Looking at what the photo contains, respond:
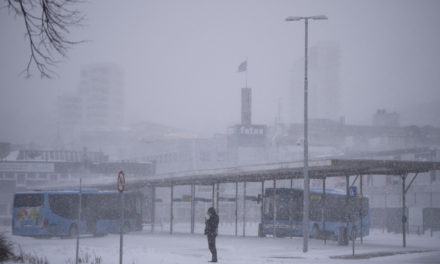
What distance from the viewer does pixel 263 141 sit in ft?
350

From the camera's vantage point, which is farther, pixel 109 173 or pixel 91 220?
pixel 109 173

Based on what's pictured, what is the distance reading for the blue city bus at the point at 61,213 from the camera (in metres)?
30.5

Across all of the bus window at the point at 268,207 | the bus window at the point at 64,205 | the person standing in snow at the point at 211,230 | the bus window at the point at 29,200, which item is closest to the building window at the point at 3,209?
the bus window at the point at 29,200

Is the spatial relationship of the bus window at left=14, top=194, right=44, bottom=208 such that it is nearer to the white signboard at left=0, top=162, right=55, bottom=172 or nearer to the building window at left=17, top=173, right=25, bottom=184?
the white signboard at left=0, top=162, right=55, bottom=172

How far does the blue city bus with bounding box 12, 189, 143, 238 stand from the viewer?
3047 cm

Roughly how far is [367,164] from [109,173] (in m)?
62.8

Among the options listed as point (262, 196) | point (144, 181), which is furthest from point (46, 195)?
point (262, 196)

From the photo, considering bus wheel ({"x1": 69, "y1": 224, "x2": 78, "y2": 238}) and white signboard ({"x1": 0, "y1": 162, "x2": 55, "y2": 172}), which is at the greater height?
white signboard ({"x1": 0, "y1": 162, "x2": 55, "y2": 172})

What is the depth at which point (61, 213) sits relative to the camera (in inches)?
1232

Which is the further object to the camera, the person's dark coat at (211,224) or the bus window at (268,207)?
the bus window at (268,207)

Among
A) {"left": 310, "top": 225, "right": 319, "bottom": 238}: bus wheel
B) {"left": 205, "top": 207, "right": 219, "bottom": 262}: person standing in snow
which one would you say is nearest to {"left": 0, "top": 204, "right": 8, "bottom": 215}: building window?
{"left": 310, "top": 225, "right": 319, "bottom": 238}: bus wheel

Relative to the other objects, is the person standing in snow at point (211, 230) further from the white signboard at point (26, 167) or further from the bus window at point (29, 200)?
the white signboard at point (26, 167)

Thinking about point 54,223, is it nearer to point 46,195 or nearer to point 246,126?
point 46,195

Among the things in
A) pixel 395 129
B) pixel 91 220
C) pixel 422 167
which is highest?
pixel 395 129
